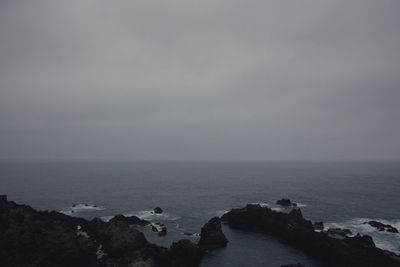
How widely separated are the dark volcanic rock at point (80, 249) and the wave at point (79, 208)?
2740 centimetres

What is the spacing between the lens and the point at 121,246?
5059 cm

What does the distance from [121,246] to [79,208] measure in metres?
48.3

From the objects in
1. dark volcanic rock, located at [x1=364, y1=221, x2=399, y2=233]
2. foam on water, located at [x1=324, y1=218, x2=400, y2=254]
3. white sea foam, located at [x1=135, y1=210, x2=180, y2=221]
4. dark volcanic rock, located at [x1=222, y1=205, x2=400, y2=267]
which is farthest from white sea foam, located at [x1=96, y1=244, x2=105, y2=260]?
dark volcanic rock, located at [x1=364, y1=221, x2=399, y2=233]

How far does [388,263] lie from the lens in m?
46.0

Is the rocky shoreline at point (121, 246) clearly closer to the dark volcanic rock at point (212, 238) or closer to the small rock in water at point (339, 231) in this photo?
the dark volcanic rock at point (212, 238)

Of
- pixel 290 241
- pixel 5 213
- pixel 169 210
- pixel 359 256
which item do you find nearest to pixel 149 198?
pixel 169 210

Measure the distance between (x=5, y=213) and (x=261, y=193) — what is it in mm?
98462

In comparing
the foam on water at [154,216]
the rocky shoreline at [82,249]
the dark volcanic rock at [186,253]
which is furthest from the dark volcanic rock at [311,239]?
the dark volcanic rock at [186,253]

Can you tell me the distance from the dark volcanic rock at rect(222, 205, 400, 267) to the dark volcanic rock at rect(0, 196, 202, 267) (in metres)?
23.5

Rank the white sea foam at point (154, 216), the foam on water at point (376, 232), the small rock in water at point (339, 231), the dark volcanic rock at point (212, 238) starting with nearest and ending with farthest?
the foam on water at point (376, 232) < the dark volcanic rock at point (212, 238) < the small rock in water at point (339, 231) < the white sea foam at point (154, 216)

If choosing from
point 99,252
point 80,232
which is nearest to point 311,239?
point 99,252

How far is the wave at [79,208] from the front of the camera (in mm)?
85225

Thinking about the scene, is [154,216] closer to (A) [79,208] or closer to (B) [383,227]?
(A) [79,208]

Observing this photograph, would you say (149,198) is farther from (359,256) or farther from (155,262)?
(359,256)
